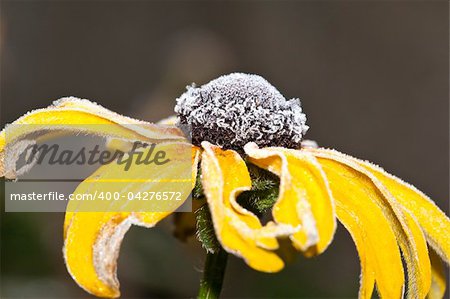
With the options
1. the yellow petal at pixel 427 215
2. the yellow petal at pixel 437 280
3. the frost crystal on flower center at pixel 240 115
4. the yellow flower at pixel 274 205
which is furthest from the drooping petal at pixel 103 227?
the yellow petal at pixel 437 280

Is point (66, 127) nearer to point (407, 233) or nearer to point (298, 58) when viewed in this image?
point (407, 233)

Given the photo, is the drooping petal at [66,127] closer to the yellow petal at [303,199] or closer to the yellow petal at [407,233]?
the yellow petal at [303,199]

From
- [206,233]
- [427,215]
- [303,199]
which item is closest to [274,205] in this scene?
[303,199]

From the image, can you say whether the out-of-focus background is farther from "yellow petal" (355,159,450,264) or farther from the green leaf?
the green leaf

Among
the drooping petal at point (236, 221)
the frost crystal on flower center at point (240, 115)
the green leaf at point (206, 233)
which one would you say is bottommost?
the green leaf at point (206, 233)

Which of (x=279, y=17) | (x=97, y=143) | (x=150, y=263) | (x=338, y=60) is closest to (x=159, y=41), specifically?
(x=279, y=17)

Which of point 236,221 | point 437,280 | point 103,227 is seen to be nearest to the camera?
point 236,221

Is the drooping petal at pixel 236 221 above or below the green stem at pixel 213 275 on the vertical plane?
above
